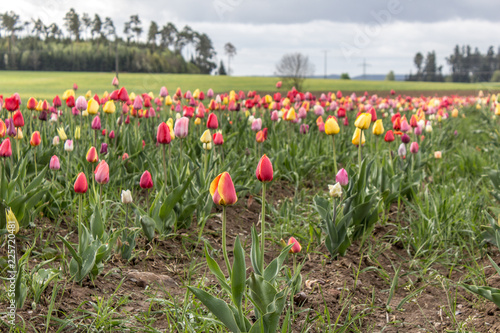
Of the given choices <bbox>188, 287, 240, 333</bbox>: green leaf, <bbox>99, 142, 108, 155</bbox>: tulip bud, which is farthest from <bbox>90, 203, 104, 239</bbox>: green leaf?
Result: <bbox>99, 142, 108, 155</bbox>: tulip bud

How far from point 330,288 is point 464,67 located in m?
48.7

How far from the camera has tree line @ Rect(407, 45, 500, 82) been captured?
3394 centimetres

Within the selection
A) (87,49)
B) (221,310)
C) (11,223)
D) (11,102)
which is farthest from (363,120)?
(87,49)

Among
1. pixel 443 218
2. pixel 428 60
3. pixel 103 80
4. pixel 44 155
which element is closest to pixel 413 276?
pixel 443 218

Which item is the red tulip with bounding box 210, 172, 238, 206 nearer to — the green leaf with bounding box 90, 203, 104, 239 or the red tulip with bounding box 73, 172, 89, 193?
the red tulip with bounding box 73, 172, 89, 193

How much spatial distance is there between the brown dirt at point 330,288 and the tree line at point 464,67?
28309mm

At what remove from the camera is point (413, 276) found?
2.93 meters

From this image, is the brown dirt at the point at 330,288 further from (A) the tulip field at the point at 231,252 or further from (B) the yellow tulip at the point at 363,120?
(B) the yellow tulip at the point at 363,120

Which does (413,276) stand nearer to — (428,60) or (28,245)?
(28,245)

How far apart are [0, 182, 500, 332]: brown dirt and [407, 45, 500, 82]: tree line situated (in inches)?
1115

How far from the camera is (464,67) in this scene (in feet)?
150

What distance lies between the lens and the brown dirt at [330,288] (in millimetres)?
2238

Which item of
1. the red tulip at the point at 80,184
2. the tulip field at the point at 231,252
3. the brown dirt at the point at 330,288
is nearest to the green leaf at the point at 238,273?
the tulip field at the point at 231,252

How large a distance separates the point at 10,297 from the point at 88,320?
337 mm
